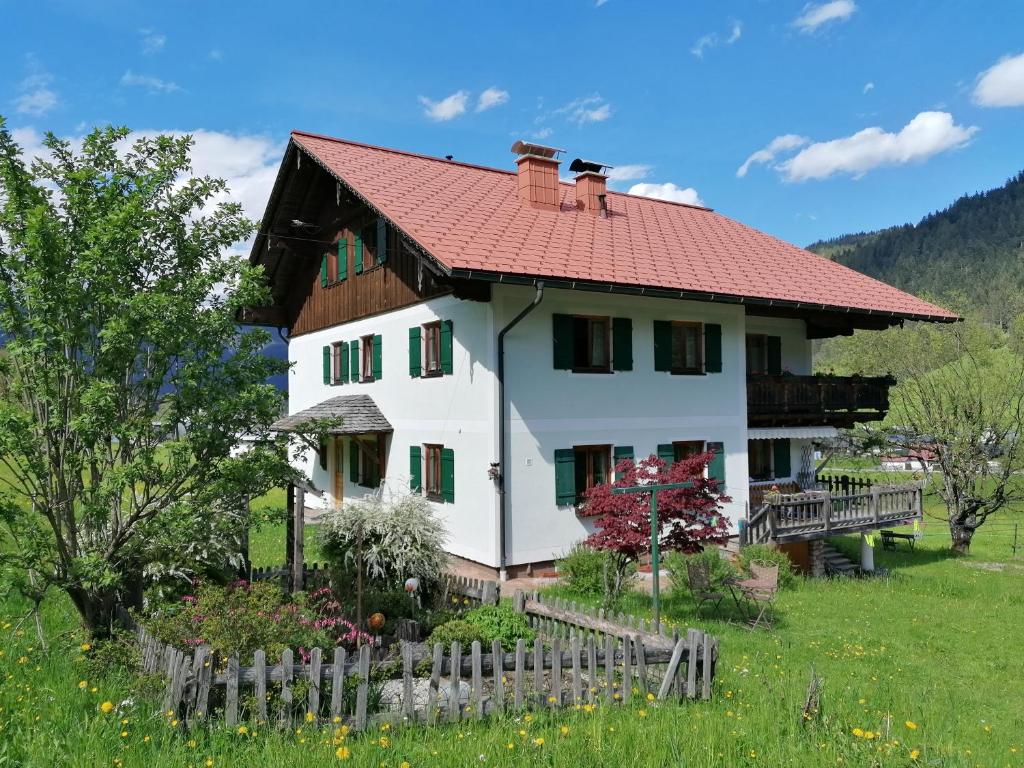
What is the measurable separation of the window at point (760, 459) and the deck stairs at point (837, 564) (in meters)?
2.25

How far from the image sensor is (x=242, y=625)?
6.60 meters

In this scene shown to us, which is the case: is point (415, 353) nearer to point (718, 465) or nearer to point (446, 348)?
point (446, 348)

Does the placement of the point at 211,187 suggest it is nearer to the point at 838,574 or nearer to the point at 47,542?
the point at 47,542

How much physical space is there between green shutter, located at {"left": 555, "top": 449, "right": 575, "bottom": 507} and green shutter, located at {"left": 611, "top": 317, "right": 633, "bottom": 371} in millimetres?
2177

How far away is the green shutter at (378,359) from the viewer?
1831 centimetres

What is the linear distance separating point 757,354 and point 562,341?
6.98 m

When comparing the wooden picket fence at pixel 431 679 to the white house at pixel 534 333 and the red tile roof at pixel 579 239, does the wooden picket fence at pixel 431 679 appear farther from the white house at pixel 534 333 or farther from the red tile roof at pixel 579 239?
the red tile roof at pixel 579 239

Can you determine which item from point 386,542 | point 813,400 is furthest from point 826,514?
point 386,542

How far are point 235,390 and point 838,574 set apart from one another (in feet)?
46.8

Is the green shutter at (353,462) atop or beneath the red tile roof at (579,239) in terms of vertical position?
beneath

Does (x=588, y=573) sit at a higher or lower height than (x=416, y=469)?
lower

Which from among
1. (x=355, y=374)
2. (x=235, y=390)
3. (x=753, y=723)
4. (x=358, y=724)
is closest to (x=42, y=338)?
(x=235, y=390)

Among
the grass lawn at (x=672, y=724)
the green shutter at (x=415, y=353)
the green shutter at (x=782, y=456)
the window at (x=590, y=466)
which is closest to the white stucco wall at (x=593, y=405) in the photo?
the window at (x=590, y=466)

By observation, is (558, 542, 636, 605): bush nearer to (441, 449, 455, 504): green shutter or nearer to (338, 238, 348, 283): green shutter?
(441, 449, 455, 504): green shutter
